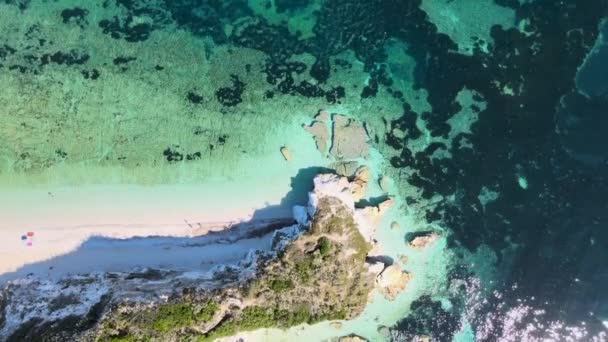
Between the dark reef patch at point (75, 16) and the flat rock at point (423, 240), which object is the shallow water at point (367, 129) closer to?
the dark reef patch at point (75, 16)

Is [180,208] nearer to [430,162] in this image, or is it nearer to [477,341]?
[430,162]

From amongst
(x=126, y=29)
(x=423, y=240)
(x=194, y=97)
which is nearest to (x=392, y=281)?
(x=423, y=240)

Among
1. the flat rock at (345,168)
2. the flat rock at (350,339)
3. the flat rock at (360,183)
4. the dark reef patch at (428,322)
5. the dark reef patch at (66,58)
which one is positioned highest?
the dark reef patch at (66,58)

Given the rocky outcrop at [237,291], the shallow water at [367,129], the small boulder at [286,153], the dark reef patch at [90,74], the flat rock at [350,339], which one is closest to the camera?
the rocky outcrop at [237,291]

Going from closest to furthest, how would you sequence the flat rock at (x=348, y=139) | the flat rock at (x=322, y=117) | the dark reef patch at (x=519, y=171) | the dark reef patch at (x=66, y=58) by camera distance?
the dark reef patch at (x=66, y=58), the flat rock at (x=348, y=139), the flat rock at (x=322, y=117), the dark reef patch at (x=519, y=171)

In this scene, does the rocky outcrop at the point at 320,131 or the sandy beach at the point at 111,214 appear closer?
the sandy beach at the point at 111,214

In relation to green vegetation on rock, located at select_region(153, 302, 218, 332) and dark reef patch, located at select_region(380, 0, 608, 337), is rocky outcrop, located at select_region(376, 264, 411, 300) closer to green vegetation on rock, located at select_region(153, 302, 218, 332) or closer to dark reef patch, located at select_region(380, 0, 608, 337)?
dark reef patch, located at select_region(380, 0, 608, 337)

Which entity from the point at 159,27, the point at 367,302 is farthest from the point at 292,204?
the point at 159,27

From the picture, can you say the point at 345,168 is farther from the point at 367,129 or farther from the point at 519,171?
the point at 519,171

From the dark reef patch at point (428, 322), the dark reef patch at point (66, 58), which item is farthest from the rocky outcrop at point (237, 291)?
the dark reef patch at point (66, 58)

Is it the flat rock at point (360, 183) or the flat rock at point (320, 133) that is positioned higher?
the flat rock at point (320, 133)
